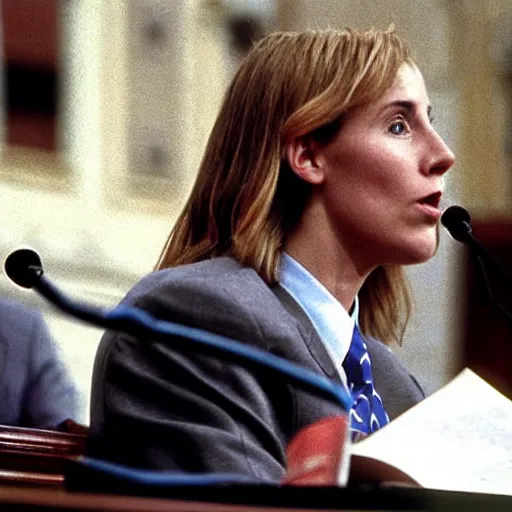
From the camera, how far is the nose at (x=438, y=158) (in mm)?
2021

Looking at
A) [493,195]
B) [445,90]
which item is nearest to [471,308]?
[493,195]

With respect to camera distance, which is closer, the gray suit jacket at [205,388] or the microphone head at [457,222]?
the gray suit jacket at [205,388]

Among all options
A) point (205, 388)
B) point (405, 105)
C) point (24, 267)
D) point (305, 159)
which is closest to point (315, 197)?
→ point (305, 159)

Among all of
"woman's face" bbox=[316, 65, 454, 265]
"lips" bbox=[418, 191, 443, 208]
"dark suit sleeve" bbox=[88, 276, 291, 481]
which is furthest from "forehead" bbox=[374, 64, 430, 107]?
"dark suit sleeve" bbox=[88, 276, 291, 481]

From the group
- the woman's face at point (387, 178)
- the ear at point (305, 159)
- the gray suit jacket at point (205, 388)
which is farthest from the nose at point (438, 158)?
the gray suit jacket at point (205, 388)

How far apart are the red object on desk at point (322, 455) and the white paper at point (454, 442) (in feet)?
0.64

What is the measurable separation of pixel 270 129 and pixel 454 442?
21.9 inches

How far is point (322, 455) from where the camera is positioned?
4.33ft

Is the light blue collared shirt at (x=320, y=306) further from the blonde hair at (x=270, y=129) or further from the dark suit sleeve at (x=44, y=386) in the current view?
the dark suit sleeve at (x=44, y=386)

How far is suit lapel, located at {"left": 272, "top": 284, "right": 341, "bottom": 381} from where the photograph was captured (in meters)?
1.93

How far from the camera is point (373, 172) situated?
203 cm

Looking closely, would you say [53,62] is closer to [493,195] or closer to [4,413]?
[493,195]

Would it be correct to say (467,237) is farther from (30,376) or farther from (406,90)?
(30,376)

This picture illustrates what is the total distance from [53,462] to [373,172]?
50 cm
